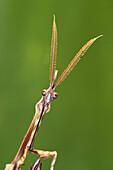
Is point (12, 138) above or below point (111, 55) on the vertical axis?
below

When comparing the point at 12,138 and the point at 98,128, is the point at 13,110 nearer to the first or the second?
the point at 12,138

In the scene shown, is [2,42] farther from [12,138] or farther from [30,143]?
[30,143]

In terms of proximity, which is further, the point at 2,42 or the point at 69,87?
the point at 69,87

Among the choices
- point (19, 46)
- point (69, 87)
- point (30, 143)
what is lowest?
point (30, 143)

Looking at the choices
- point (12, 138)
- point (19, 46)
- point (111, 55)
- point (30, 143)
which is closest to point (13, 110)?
point (12, 138)

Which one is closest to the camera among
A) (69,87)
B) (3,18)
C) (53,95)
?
(53,95)

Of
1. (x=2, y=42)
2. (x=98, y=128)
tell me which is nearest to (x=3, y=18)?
(x=2, y=42)

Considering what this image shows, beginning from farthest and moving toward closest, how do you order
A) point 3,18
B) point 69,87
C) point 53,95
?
point 69,87 < point 3,18 < point 53,95
